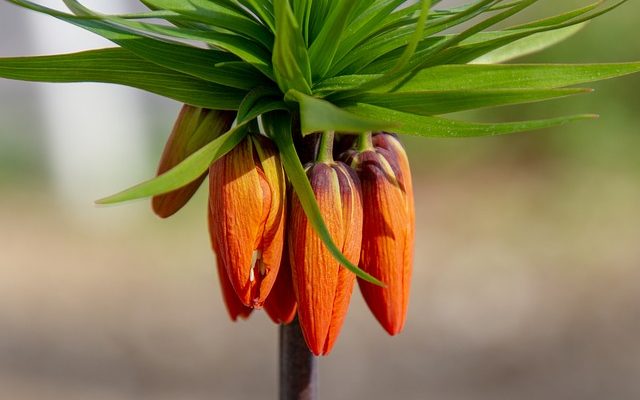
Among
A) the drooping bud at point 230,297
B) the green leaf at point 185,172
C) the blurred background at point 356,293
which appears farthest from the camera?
the blurred background at point 356,293

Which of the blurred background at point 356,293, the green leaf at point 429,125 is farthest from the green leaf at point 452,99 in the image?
the blurred background at point 356,293

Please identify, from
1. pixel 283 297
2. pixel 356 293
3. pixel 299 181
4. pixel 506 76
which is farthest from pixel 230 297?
pixel 356 293

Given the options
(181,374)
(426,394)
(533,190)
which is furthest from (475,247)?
(181,374)

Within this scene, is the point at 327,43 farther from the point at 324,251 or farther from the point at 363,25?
→ the point at 324,251

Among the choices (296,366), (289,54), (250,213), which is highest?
(289,54)

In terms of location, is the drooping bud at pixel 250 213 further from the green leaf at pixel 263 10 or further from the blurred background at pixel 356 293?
the blurred background at pixel 356 293

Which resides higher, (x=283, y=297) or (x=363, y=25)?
(x=363, y=25)

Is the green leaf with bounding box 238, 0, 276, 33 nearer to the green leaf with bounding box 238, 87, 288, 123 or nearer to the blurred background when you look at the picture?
the green leaf with bounding box 238, 87, 288, 123

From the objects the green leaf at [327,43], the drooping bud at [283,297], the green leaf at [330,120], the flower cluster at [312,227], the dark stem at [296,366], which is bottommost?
the dark stem at [296,366]
